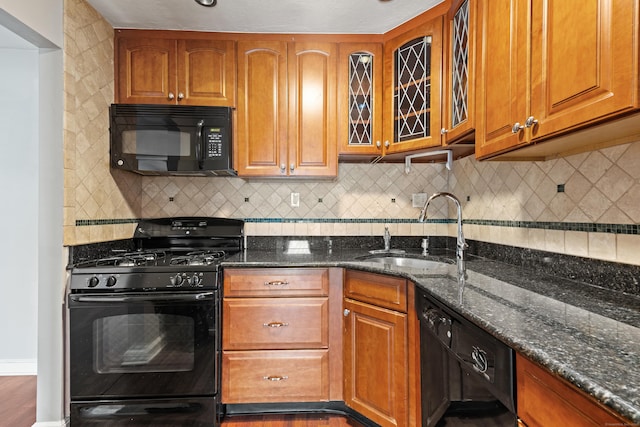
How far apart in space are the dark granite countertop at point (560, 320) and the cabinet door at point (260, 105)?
110cm

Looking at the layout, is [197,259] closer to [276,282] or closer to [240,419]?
[276,282]

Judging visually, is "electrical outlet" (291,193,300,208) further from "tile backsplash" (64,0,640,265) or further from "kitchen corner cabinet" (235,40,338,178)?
"kitchen corner cabinet" (235,40,338,178)

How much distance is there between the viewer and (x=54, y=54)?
64.6 inches

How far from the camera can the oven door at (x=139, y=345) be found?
164 cm

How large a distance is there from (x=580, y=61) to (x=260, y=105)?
5.55ft

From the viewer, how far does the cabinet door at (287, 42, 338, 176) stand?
83.0 inches

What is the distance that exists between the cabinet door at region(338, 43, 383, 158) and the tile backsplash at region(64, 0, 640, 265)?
1.03ft

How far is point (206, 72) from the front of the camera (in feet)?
6.84

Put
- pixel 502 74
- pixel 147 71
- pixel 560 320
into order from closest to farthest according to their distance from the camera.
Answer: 1. pixel 560 320
2. pixel 502 74
3. pixel 147 71

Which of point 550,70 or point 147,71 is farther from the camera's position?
point 147,71

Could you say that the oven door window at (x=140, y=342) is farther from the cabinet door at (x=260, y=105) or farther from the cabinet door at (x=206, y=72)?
the cabinet door at (x=206, y=72)

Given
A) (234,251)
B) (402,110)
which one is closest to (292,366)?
(234,251)

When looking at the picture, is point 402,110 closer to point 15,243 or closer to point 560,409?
point 560,409

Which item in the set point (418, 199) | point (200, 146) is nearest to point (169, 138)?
point (200, 146)
